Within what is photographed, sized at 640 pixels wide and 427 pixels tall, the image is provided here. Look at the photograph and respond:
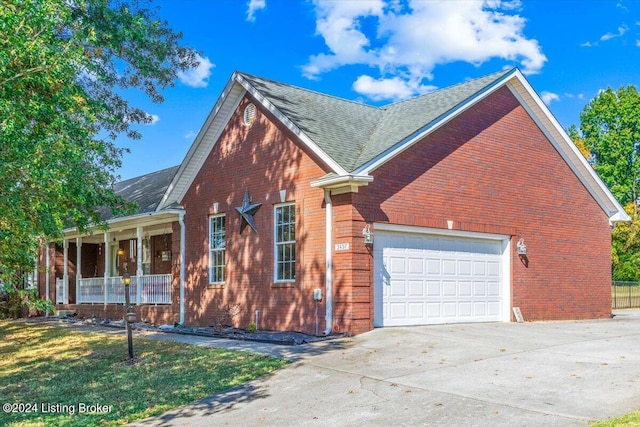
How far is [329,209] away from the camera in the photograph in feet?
49.1

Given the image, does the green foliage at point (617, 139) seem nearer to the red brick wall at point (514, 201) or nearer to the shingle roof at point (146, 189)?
the red brick wall at point (514, 201)

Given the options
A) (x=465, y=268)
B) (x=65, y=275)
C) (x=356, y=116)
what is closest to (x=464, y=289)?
(x=465, y=268)

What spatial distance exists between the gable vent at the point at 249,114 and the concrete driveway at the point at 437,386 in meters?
6.93

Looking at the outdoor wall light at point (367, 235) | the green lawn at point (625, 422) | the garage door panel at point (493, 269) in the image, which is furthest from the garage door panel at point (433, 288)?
the green lawn at point (625, 422)

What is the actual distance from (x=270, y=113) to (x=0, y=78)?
7937 millimetres

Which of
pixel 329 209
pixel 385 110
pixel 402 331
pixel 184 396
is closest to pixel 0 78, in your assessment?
pixel 184 396

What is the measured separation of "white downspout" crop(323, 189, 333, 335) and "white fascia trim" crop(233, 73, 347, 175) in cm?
72

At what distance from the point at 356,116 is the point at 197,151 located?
4756 millimetres

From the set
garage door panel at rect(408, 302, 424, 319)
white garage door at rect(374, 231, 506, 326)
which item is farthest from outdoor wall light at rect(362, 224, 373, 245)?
garage door panel at rect(408, 302, 424, 319)

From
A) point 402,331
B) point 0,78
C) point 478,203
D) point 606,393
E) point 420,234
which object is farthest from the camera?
point 478,203

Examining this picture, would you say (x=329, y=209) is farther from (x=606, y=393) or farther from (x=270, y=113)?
(x=606, y=393)

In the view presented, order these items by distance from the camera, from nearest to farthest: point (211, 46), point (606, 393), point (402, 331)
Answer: point (606, 393), point (402, 331), point (211, 46)

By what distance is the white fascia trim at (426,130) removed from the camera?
48.1 feet

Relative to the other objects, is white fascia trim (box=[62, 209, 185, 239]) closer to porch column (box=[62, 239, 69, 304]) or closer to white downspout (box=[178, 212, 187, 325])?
white downspout (box=[178, 212, 187, 325])
